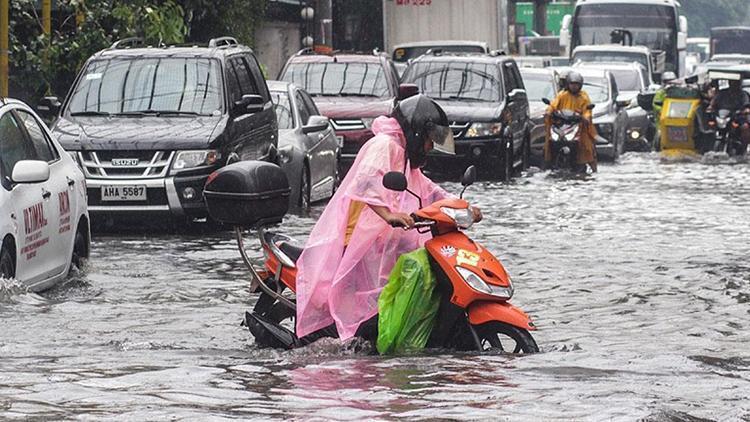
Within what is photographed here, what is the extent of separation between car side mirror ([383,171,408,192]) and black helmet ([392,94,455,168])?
25.7 inches

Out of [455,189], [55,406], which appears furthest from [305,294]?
[455,189]

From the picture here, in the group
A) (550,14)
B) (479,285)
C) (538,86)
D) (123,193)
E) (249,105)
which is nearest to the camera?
(479,285)

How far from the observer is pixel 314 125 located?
20594 millimetres

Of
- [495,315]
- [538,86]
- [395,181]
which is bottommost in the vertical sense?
[538,86]

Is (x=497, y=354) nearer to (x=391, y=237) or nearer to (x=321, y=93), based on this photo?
(x=391, y=237)

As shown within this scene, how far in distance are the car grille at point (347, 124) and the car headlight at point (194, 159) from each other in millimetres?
7858

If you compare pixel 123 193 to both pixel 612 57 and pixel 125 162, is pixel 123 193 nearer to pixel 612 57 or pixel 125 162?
pixel 125 162

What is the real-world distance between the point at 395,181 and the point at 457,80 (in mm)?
19244

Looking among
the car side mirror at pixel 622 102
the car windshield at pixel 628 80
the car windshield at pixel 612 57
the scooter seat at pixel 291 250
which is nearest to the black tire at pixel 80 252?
the scooter seat at pixel 291 250

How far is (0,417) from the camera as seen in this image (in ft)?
24.8

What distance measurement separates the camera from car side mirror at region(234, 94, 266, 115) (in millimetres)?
18344

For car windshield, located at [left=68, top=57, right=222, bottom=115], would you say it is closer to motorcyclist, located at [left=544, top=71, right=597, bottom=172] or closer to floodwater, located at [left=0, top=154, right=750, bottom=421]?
floodwater, located at [left=0, top=154, right=750, bottom=421]

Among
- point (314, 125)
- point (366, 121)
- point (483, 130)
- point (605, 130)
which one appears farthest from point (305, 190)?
point (605, 130)

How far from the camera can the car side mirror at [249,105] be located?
18.3 metres
